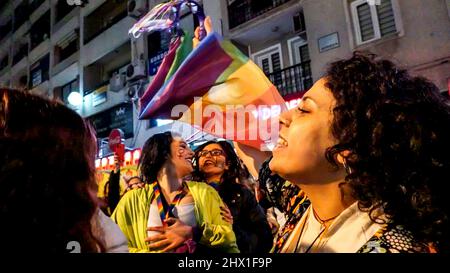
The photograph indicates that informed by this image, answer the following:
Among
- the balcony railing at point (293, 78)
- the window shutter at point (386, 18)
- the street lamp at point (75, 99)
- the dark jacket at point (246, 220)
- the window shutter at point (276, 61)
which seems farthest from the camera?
the street lamp at point (75, 99)

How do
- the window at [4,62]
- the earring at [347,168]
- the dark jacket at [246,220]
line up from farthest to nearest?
the window at [4,62] → the dark jacket at [246,220] → the earring at [347,168]

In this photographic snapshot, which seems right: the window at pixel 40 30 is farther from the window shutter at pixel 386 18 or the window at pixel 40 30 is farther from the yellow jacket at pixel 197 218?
the yellow jacket at pixel 197 218

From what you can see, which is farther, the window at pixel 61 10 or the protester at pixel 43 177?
the window at pixel 61 10

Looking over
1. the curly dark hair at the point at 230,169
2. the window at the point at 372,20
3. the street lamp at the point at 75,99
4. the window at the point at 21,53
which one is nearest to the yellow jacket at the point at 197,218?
the curly dark hair at the point at 230,169

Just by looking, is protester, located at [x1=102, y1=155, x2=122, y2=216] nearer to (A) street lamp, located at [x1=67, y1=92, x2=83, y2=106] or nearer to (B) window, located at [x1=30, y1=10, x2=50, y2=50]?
(A) street lamp, located at [x1=67, y1=92, x2=83, y2=106]

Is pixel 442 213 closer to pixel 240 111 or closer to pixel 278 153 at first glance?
pixel 278 153

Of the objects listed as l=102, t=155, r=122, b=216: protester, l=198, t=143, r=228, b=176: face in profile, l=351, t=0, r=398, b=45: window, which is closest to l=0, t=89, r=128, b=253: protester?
l=198, t=143, r=228, b=176: face in profile

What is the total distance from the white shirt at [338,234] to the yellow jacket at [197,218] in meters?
0.77

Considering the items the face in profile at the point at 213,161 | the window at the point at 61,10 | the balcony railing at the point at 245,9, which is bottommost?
the face in profile at the point at 213,161

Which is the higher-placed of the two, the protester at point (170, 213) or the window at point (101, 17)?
the window at point (101, 17)

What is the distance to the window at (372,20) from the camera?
236 inches

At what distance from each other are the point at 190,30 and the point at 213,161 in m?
7.59

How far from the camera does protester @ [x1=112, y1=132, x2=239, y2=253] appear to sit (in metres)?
1.73

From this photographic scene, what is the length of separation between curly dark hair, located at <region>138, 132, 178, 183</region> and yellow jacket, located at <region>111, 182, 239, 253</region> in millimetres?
155
